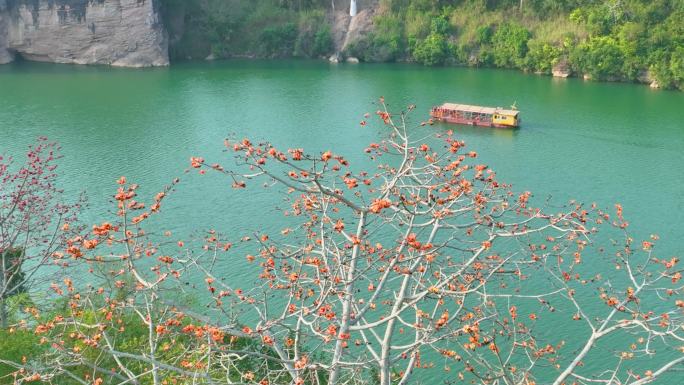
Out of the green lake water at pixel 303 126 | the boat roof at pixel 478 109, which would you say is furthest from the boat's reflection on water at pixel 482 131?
the boat roof at pixel 478 109

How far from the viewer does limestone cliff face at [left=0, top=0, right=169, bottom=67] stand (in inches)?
1742

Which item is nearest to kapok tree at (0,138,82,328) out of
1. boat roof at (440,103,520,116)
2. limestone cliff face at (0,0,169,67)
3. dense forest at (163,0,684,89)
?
boat roof at (440,103,520,116)

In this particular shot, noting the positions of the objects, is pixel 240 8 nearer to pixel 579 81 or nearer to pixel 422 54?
pixel 422 54

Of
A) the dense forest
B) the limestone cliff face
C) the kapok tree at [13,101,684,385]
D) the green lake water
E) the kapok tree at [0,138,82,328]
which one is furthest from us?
the limestone cliff face

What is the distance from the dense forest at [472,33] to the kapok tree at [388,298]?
857 inches

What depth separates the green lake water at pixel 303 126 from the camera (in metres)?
21.6

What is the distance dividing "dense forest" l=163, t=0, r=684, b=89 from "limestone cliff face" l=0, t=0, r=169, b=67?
321 cm

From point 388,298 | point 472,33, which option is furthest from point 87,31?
point 388,298

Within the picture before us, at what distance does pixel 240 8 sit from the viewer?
50188 mm

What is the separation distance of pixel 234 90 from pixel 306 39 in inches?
497

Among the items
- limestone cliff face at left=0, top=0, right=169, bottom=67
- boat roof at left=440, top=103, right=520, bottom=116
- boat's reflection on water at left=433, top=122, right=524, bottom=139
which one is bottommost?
boat's reflection on water at left=433, top=122, right=524, bottom=139

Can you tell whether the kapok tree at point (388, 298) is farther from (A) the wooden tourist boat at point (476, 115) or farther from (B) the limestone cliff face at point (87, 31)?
(B) the limestone cliff face at point (87, 31)

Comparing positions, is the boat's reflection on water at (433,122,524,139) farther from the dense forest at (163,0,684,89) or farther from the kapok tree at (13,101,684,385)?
the dense forest at (163,0,684,89)

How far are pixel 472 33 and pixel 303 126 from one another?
62.2 feet
